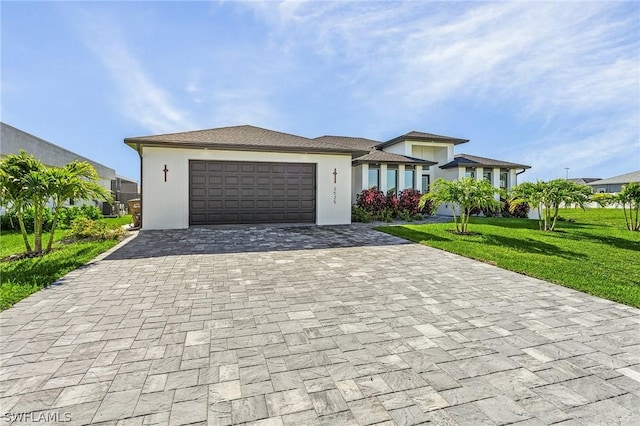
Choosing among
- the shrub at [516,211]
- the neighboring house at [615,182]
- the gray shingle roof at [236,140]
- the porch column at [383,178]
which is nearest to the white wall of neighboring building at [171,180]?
the gray shingle roof at [236,140]

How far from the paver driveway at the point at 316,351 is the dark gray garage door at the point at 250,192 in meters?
6.19

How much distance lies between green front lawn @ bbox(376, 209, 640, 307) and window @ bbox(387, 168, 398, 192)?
5779mm

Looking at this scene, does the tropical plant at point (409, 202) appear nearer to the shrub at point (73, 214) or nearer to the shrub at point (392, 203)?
the shrub at point (392, 203)

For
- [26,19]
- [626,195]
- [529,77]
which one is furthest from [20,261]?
[626,195]

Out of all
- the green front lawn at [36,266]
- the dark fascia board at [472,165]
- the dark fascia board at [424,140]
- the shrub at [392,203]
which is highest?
the dark fascia board at [424,140]

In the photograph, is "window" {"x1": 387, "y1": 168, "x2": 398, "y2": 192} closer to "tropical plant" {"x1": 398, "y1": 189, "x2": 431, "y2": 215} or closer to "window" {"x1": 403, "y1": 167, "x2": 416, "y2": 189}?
"window" {"x1": 403, "y1": 167, "x2": 416, "y2": 189}

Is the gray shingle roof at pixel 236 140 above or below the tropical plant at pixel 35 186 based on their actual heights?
above

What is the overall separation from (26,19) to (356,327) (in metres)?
9.69

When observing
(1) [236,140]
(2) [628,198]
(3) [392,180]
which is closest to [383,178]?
(3) [392,180]

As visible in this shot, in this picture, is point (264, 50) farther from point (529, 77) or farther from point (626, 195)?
point (626, 195)

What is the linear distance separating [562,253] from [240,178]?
395 inches

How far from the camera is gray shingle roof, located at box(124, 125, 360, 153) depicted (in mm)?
10234

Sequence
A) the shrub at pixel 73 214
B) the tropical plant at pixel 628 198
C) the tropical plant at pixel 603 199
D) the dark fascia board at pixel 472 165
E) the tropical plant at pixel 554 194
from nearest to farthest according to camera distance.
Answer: the tropical plant at pixel 554 194 → the tropical plant at pixel 603 199 → the tropical plant at pixel 628 198 → the shrub at pixel 73 214 → the dark fascia board at pixel 472 165

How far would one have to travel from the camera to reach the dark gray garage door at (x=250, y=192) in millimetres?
11211
